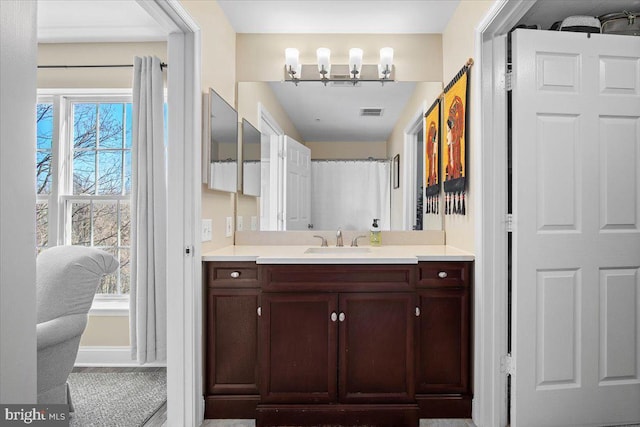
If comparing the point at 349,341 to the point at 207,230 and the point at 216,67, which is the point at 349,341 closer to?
the point at 207,230

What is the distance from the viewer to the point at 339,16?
2740 mm

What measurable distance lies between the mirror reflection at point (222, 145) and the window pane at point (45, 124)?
1.66 meters

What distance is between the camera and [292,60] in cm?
293

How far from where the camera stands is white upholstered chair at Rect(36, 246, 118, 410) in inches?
81.0

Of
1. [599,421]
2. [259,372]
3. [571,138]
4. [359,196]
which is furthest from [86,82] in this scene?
[599,421]

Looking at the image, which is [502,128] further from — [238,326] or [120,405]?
[120,405]

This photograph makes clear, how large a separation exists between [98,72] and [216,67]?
1282 mm

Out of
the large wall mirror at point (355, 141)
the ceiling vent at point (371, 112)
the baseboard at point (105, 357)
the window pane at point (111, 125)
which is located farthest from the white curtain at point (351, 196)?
the baseboard at point (105, 357)

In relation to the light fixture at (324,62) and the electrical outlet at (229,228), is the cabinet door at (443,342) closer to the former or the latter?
the electrical outlet at (229,228)

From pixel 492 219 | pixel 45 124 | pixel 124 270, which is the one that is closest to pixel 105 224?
pixel 124 270

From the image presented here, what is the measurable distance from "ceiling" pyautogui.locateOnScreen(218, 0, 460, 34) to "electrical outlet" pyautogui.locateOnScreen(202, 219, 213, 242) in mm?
1400

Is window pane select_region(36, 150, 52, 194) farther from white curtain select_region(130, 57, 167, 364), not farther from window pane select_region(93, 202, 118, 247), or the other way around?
white curtain select_region(130, 57, 167, 364)

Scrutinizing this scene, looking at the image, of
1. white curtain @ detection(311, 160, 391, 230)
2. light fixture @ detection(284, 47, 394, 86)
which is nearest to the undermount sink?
white curtain @ detection(311, 160, 391, 230)

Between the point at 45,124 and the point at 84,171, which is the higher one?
the point at 45,124
